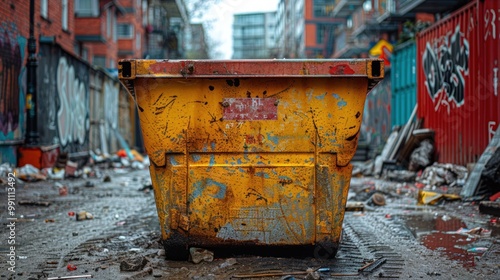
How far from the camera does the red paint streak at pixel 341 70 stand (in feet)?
13.3

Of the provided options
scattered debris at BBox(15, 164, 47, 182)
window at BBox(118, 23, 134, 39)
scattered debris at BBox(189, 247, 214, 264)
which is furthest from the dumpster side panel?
window at BBox(118, 23, 134, 39)

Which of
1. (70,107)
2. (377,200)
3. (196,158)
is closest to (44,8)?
(70,107)

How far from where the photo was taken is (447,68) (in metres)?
11.5

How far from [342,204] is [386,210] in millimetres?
3830

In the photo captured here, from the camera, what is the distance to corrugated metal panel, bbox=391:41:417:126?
47.0 ft

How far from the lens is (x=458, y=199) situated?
820 cm

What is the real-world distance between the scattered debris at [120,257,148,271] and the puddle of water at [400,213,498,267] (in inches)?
97.5

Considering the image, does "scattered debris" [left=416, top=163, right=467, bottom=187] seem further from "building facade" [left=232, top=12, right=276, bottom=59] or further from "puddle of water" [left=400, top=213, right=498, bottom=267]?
"building facade" [left=232, top=12, right=276, bottom=59]

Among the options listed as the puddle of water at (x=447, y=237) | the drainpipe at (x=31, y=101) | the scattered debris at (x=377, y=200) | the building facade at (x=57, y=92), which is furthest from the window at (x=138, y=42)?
the puddle of water at (x=447, y=237)

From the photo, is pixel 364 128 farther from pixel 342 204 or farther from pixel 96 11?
pixel 342 204

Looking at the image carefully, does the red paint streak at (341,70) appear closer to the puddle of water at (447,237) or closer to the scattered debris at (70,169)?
the puddle of water at (447,237)

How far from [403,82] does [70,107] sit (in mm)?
9250

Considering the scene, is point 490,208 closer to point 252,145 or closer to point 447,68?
point 252,145

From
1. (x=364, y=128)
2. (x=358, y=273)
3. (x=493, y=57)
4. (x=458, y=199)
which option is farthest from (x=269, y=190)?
(x=364, y=128)
